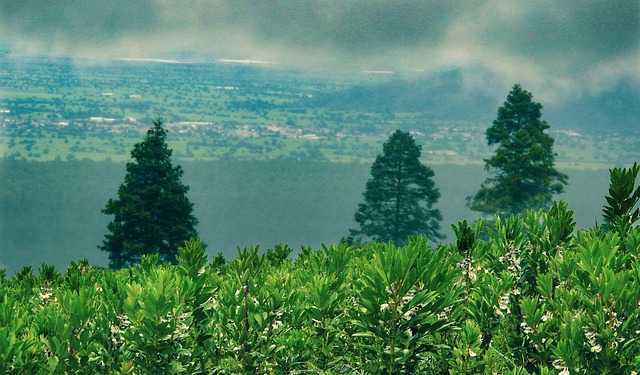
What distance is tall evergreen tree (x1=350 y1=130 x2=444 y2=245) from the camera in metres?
73.4

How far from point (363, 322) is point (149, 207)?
53.0 m

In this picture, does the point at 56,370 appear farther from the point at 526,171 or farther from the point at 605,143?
the point at 605,143

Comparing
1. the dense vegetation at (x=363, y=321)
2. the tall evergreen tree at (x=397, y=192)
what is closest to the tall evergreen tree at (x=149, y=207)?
the tall evergreen tree at (x=397, y=192)

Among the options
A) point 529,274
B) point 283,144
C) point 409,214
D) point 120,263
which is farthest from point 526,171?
point 283,144

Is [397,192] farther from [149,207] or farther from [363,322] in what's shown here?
[363,322]

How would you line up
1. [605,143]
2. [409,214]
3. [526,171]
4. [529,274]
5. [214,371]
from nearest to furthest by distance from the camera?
[214,371] < [529,274] < [526,171] < [409,214] < [605,143]

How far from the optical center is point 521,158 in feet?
207

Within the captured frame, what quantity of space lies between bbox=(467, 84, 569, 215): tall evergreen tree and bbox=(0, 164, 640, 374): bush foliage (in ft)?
194

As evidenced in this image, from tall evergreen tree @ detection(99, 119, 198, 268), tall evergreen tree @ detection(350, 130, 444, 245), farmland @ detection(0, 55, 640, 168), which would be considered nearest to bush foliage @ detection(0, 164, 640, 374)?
tall evergreen tree @ detection(99, 119, 198, 268)

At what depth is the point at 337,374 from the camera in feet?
14.4

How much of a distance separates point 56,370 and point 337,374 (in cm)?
149

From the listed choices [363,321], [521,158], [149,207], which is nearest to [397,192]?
[521,158]

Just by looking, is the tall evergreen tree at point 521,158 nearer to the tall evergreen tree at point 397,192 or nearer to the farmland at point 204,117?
the tall evergreen tree at point 397,192

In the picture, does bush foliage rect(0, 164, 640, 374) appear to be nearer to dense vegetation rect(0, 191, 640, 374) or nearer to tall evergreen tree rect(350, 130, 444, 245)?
dense vegetation rect(0, 191, 640, 374)
